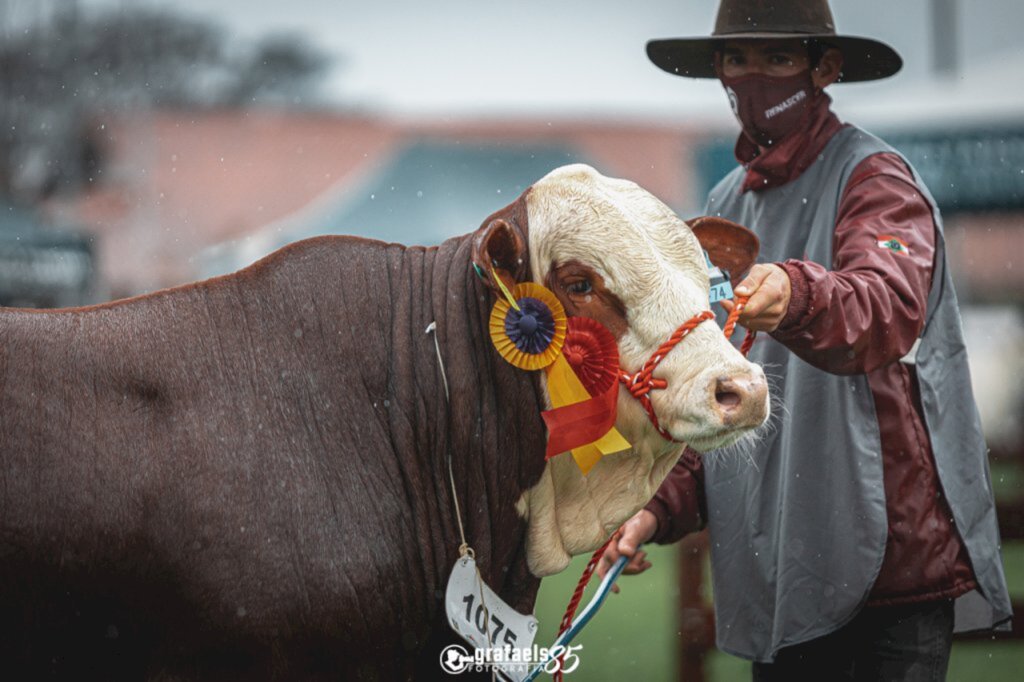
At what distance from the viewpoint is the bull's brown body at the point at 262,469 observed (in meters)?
2.42

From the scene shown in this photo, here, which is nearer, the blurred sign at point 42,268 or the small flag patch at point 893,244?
the small flag patch at point 893,244

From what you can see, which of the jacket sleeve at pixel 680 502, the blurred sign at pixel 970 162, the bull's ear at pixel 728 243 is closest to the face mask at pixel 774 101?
the bull's ear at pixel 728 243

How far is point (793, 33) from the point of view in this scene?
3389 mm

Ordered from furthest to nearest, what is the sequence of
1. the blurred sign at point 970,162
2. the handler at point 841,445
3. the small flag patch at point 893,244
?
the blurred sign at point 970,162 → the handler at point 841,445 → the small flag patch at point 893,244

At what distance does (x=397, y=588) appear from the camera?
8.74ft

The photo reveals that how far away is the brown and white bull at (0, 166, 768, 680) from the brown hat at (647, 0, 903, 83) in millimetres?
784

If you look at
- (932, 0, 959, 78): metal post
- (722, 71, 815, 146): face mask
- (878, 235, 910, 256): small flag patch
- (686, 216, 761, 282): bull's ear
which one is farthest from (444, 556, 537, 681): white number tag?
(932, 0, 959, 78): metal post

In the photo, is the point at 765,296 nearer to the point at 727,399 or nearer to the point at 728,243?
the point at 727,399

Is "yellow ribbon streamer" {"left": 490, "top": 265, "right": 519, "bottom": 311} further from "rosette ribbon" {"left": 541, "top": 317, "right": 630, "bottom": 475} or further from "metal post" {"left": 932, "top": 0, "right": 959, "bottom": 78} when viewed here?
"metal post" {"left": 932, "top": 0, "right": 959, "bottom": 78}

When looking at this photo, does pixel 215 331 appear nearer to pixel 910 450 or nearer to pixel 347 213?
pixel 910 450

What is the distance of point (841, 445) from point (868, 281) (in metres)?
0.58

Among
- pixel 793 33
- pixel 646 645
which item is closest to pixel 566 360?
pixel 793 33

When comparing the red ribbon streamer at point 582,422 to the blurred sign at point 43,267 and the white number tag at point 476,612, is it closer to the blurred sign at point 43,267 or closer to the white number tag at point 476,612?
the white number tag at point 476,612

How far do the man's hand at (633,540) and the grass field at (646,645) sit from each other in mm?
2543
